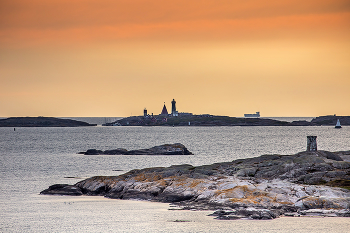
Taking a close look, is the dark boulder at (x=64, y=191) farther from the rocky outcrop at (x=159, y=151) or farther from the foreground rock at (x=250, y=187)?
the rocky outcrop at (x=159, y=151)

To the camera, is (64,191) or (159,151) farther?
(159,151)

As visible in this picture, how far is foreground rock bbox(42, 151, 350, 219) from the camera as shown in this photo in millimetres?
29266

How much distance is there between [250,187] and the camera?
106 ft

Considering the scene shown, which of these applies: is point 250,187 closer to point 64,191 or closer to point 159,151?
point 64,191

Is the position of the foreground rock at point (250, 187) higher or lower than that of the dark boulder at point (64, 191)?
Result: higher

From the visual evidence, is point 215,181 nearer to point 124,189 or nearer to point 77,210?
point 124,189

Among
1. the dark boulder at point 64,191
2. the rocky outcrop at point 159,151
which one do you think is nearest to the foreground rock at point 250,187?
the dark boulder at point 64,191

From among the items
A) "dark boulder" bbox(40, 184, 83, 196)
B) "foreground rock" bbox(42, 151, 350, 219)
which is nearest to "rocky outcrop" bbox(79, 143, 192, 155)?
"foreground rock" bbox(42, 151, 350, 219)

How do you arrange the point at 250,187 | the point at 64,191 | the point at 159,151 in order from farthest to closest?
the point at 159,151
the point at 64,191
the point at 250,187

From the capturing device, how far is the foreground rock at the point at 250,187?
29266 millimetres

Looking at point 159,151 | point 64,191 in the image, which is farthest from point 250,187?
point 159,151

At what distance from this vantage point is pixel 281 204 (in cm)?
2978

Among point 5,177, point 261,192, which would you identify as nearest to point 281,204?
point 261,192

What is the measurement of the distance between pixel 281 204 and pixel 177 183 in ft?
28.5
